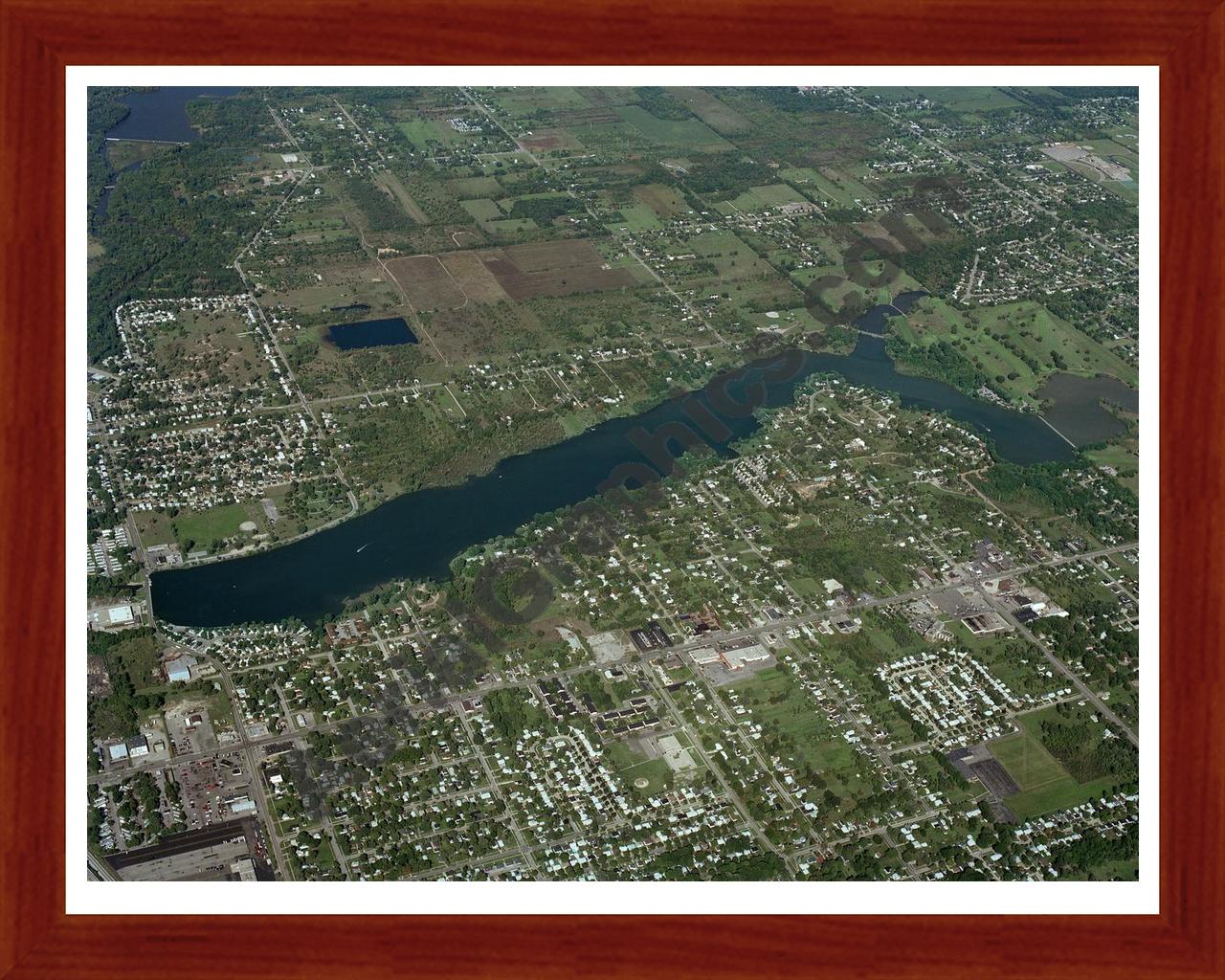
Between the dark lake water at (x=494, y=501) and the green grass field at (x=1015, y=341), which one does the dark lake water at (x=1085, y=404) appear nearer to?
the green grass field at (x=1015, y=341)

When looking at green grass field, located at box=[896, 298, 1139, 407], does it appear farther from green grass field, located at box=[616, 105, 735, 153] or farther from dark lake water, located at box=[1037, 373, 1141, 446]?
green grass field, located at box=[616, 105, 735, 153]

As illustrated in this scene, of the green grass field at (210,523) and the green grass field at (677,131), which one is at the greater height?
the green grass field at (677,131)

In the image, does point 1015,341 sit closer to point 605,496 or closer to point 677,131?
point 605,496

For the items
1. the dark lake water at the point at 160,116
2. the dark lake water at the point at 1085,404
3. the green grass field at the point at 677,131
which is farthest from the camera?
the green grass field at the point at 677,131

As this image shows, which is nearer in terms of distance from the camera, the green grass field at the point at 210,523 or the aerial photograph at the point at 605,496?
the aerial photograph at the point at 605,496

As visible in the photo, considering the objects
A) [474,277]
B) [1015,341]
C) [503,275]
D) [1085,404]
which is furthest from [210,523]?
[1015,341]
